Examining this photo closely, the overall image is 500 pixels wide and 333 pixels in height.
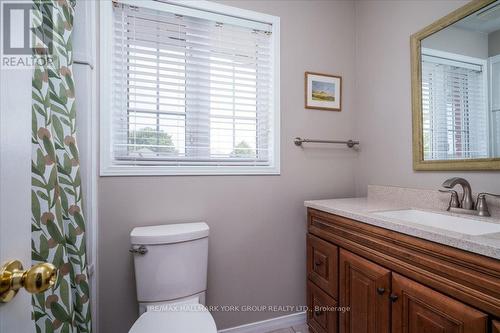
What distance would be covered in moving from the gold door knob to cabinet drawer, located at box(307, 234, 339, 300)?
1281 millimetres

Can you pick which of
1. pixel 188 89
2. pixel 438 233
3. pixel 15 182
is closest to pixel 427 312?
pixel 438 233

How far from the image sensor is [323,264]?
4.85 ft

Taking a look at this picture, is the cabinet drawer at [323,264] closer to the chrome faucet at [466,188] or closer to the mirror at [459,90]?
the chrome faucet at [466,188]

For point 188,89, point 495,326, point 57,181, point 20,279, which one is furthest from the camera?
point 188,89

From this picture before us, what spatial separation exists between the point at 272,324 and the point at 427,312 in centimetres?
115

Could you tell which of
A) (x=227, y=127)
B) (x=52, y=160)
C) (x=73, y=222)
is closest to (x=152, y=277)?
(x=73, y=222)

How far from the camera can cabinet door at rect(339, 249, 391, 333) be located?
1057mm

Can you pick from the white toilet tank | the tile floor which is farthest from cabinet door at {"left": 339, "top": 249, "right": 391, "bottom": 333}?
the white toilet tank

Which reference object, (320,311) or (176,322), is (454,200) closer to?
(320,311)

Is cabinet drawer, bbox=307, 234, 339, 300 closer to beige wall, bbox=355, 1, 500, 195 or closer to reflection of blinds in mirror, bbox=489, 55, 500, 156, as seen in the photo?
beige wall, bbox=355, 1, 500, 195

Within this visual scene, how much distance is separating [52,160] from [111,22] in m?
0.98

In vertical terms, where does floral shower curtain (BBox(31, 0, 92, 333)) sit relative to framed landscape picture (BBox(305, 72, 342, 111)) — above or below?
below

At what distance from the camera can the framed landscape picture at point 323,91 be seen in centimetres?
183

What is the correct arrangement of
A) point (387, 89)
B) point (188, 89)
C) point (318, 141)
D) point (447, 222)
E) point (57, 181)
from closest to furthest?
point (57, 181) → point (447, 222) → point (188, 89) → point (387, 89) → point (318, 141)
